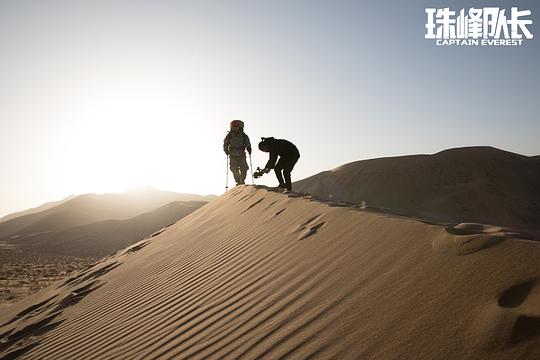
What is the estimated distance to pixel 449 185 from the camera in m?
22.0

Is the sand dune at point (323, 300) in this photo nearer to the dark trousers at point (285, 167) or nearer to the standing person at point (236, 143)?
the dark trousers at point (285, 167)

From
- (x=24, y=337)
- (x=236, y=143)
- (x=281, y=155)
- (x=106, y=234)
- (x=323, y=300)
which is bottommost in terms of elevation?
(x=106, y=234)

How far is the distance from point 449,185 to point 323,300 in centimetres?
2215

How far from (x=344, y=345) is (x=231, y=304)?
120cm

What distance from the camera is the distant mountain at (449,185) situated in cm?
1886

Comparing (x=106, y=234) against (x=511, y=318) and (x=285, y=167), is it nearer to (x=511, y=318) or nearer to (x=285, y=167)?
(x=285, y=167)

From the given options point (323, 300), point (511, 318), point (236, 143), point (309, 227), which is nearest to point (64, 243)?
point (236, 143)

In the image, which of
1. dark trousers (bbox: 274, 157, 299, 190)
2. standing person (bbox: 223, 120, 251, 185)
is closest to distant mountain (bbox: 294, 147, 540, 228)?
standing person (bbox: 223, 120, 251, 185)

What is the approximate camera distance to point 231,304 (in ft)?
9.27

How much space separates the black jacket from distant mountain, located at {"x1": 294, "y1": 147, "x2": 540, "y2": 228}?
9.81 meters

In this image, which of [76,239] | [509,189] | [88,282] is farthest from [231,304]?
[76,239]

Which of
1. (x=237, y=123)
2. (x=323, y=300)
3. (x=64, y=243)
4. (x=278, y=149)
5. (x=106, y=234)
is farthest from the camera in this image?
(x=106, y=234)

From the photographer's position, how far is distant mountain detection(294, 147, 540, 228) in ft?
61.9

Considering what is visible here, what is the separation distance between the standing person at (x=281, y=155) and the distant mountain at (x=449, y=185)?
967 cm
